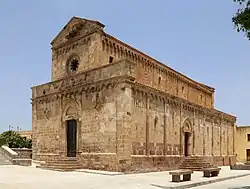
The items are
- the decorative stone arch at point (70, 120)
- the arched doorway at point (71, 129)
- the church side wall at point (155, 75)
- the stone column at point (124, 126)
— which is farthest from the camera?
the church side wall at point (155, 75)

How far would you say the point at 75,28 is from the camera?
2881 cm

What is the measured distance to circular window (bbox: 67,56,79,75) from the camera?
29422mm

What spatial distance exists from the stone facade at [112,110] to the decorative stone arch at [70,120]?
0.07 m

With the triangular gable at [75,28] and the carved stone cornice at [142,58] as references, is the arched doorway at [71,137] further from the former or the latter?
the triangular gable at [75,28]

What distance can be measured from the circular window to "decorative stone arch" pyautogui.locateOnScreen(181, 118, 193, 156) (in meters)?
10.3

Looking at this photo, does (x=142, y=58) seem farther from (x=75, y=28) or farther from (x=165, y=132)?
(x=165, y=132)

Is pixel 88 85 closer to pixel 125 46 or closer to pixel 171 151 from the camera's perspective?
pixel 125 46

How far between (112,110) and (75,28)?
9.12 m

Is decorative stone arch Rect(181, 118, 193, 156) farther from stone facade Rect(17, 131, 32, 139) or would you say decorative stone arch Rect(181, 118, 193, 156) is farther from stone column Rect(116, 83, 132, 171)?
stone facade Rect(17, 131, 32, 139)

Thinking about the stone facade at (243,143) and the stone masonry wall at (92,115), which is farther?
the stone facade at (243,143)

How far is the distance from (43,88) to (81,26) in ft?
20.6

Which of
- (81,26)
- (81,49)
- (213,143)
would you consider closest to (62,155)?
(81,49)

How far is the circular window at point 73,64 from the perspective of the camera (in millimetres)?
29422

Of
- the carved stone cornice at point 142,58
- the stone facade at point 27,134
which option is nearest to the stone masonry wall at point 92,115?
the carved stone cornice at point 142,58
